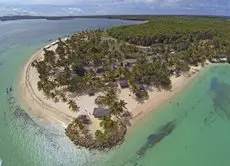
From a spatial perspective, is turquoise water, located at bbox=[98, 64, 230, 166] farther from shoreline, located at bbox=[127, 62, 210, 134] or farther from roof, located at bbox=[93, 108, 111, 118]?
roof, located at bbox=[93, 108, 111, 118]

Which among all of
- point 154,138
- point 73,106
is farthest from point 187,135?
point 73,106

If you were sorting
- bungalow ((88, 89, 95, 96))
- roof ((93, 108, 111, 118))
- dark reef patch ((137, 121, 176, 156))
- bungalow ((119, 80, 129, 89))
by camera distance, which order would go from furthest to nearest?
bungalow ((119, 80, 129, 89)), bungalow ((88, 89, 95, 96)), roof ((93, 108, 111, 118)), dark reef patch ((137, 121, 176, 156))

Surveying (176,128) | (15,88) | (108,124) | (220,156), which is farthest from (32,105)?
(220,156)

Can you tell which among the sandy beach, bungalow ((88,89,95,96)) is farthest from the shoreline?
bungalow ((88,89,95,96))

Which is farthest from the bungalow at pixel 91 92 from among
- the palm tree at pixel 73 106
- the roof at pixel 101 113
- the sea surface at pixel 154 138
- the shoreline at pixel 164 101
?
the sea surface at pixel 154 138

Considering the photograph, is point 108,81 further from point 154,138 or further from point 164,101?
point 154,138

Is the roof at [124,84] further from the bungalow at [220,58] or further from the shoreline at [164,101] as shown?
the bungalow at [220,58]

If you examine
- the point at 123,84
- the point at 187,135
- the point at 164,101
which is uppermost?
the point at 123,84
